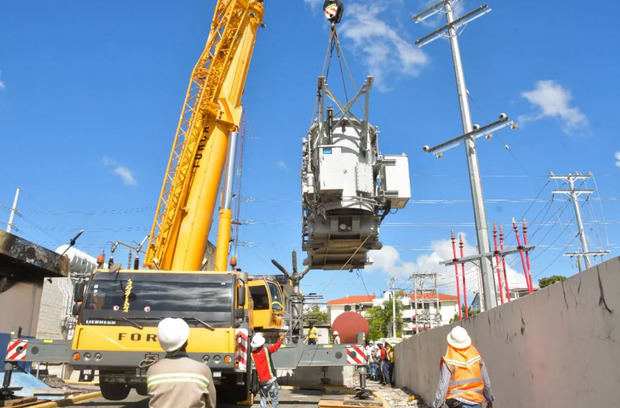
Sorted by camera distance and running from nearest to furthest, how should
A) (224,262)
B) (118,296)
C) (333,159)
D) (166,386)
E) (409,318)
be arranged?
1. (166,386)
2. (118,296)
3. (224,262)
4. (333,159)
5. (409,318)

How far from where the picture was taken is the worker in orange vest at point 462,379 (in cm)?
433

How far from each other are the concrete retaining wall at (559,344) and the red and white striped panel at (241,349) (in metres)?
3.64

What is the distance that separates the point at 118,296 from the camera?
24.3ft

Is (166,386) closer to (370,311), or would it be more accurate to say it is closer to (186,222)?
(186,222)

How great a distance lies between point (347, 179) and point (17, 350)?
8.50m

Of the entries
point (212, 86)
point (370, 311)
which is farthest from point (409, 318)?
point (212, 86)

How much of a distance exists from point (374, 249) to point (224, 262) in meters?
6.46

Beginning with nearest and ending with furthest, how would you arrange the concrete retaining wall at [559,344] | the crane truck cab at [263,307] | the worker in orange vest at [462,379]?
1. the concrete retaining wall at [559,344]
2. the worker in orange vest at [462,379]
3. the crane truck cab at [263,307]

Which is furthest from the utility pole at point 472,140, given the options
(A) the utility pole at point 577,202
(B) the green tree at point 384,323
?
(B) the green tree at point 384,323

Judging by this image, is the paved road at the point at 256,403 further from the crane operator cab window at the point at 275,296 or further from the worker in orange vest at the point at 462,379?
the worker in orange vest at the point at 462,379

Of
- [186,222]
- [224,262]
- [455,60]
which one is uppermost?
[455,60]

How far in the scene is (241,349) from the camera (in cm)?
736

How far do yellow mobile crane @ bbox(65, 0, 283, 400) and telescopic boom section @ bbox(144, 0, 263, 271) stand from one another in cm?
2

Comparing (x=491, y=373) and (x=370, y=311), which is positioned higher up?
(x=370, y=311)
